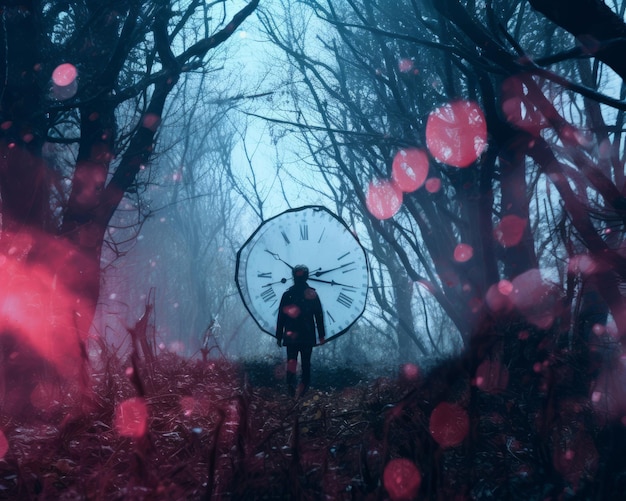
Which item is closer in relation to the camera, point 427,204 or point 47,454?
point 47,454

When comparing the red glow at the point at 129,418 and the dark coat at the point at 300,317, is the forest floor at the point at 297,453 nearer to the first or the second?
the red glow at the point at 129,418

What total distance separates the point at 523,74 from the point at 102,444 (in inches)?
115

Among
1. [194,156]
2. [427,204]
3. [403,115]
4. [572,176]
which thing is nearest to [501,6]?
[403,115]

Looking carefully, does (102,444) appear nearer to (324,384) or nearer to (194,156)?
(324,384)

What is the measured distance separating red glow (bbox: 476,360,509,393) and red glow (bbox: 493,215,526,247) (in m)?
3.13

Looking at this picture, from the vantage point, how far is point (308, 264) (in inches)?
392

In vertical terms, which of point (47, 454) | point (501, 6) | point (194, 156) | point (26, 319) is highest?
point (194, 156)

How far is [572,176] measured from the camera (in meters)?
4.75

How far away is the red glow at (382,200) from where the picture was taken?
1187 cm

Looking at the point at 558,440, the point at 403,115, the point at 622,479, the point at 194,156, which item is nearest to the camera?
the point at 622,479

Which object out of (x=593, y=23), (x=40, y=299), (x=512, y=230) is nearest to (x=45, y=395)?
(x=40, y=299)

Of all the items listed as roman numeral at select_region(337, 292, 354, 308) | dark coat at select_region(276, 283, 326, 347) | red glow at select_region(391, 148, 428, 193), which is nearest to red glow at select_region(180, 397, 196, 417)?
dark coat at select_region(276, 283, 326, 347)

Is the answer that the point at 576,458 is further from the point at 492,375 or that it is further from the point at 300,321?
the point at 300,321

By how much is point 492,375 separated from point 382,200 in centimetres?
833
